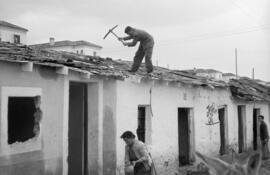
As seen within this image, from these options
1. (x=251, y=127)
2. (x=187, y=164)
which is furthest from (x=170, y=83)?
(x=251, y=127)

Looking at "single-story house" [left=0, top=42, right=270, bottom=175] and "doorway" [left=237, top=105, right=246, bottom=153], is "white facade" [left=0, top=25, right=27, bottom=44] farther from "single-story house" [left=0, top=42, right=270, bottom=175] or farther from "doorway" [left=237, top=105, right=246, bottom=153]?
"single-story house" [left=0, top=42, right=270, bottom=175]

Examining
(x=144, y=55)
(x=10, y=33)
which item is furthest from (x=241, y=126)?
(x=10, y=33)

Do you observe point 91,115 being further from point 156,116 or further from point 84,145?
point 156,116

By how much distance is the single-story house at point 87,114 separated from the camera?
759 centimetres

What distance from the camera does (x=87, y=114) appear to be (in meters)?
9.66

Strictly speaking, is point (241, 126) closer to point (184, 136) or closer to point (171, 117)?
point (184, 136)

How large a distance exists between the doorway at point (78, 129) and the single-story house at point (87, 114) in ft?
0.08

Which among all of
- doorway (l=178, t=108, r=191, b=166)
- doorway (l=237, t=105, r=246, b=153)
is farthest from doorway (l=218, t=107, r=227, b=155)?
doorway (l=178, t=108, r=191, b=166)

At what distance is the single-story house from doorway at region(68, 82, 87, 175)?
0.08 ft

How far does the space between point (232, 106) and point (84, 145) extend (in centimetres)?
879

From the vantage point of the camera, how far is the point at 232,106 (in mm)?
16844

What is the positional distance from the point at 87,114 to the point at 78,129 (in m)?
0.45

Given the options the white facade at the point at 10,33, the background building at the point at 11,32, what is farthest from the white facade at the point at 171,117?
the background building at the point at 11,32

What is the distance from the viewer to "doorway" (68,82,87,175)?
9.70m
